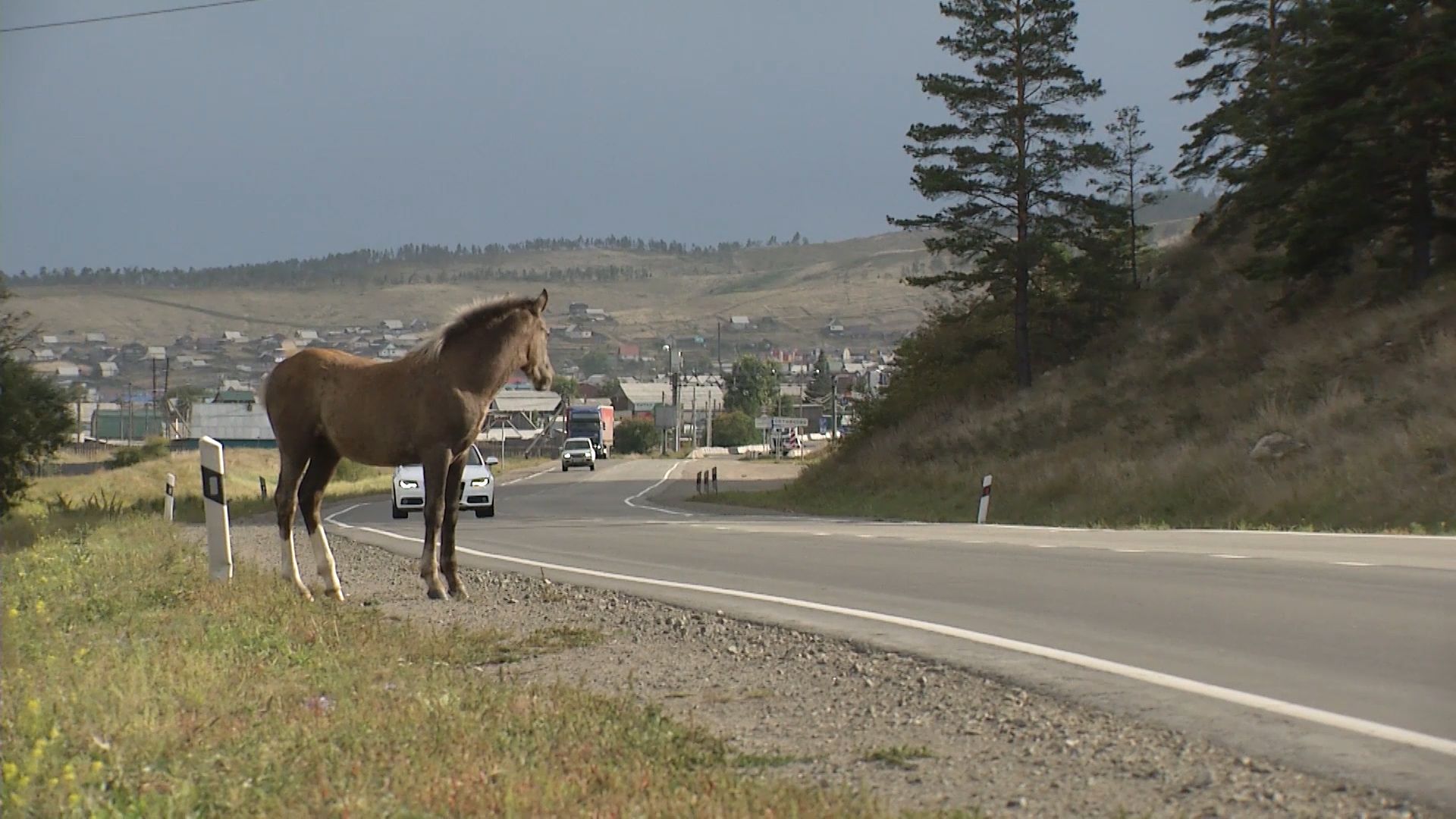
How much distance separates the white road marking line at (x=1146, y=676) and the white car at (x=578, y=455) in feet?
274

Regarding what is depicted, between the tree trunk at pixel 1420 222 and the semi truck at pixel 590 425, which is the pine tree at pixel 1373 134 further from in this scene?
the semi truck at pixel 590 425

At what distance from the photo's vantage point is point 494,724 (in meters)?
6.97

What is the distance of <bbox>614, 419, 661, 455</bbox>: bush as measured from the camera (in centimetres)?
16712

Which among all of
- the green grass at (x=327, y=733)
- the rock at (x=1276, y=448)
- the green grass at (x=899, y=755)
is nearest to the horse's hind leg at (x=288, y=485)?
the green grass at (x=327, y=733)

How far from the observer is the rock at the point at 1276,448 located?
3067cm

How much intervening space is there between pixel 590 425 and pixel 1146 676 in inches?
4709

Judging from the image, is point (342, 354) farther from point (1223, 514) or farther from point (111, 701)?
point (1223, 514)

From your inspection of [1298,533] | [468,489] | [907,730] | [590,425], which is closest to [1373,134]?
[1298,533]

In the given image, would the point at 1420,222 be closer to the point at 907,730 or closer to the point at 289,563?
the point at 289,563

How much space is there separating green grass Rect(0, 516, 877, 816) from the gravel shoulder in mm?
365

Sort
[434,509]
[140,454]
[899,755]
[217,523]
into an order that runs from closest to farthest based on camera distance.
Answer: [899,755] → [434,509] → [217,523] → [140,454]

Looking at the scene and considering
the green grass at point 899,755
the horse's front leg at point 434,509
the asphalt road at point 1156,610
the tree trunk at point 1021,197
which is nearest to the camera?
the green grass at point 899,755

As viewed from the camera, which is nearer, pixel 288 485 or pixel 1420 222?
pixel 288 485

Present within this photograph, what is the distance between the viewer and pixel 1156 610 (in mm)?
11344
